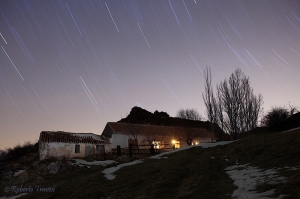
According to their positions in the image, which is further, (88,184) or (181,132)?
(181,132)

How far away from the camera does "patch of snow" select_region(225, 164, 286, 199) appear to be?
19.9 ft

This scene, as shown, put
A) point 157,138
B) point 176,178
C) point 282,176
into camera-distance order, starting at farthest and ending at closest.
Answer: point 157,138
point 176,178
point 282,176

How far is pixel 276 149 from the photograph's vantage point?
36.9 ft

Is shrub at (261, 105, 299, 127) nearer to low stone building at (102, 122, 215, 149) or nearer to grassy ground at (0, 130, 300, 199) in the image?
low stone building at (102, 122, 215, 149)

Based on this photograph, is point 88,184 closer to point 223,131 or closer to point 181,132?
point 223,131

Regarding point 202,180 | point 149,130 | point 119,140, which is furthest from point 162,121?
point 202,180

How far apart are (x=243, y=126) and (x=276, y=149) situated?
16.8 m

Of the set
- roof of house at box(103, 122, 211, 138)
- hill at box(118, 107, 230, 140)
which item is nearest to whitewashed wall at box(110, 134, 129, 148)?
roof of house at box(103, 122, 211, 138)

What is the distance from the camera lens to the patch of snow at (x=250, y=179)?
607cm

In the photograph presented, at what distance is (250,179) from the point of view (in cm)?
783

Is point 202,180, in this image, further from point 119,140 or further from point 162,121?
point 162,121

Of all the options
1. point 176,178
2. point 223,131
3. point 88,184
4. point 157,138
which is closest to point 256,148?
point 176,178

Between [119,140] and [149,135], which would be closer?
[119,140]

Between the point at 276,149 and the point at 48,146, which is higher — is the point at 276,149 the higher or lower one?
the lower one
